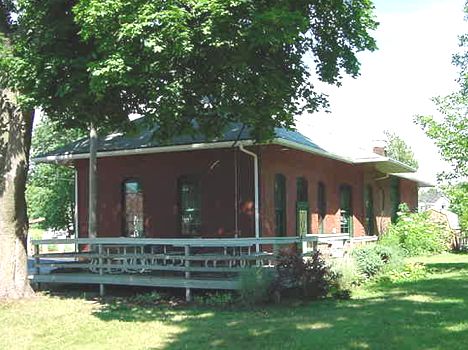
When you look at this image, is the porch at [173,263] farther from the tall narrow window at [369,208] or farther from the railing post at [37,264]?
the tall narrow window at [369,208]

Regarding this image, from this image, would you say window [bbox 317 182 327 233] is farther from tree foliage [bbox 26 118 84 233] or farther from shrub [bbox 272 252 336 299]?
tree foliage [bbox 26 118 84 233]

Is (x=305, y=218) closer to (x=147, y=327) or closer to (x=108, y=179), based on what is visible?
(x=108, y=179)

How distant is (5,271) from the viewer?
1320cm

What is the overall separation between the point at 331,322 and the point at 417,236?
16.7m

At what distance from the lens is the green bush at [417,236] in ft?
81.6

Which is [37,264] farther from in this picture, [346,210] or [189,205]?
[346,210]

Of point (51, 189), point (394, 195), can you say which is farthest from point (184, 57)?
point (51, 189)

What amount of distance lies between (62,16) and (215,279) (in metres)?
5.99

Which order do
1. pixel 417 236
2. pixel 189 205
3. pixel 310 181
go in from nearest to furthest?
pixel 189 205, pixel 310 181, pixel 417 236

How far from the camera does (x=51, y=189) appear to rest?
162 ft

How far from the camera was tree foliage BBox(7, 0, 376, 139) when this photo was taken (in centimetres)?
977

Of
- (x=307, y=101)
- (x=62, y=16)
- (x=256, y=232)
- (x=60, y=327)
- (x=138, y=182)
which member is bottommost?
(x=60, y=327)

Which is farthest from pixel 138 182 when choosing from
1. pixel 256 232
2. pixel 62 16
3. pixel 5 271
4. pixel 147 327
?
pixel 147 327

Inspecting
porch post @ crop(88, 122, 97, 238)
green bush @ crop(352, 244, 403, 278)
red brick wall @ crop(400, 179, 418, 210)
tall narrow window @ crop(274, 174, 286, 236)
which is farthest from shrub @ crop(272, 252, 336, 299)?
red brick wall @ crop(400, 179, 418, 210)
